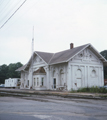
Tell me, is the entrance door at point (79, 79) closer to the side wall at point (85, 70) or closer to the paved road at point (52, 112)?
the side wall at point (85, 70)

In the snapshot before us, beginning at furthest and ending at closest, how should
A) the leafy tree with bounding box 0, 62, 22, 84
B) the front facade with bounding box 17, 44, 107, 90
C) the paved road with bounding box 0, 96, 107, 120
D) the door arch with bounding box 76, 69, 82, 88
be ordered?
the leafy tree with bounding box 0, 62, 22, 84, the door arch with bounding box 76, 69, 82, 88, the front facade with bounding box 17, 44, 107, 90, the paved road with bounding box 0, 96, 107, 120

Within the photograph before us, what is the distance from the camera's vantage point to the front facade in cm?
3131

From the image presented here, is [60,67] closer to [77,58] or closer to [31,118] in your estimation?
[77,58]

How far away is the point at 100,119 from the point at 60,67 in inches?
1060

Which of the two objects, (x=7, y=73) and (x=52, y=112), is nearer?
(x=52, y=112)

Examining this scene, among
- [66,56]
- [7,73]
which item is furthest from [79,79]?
[7,73]

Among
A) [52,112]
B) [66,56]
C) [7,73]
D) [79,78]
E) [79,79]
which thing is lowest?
[52,112]

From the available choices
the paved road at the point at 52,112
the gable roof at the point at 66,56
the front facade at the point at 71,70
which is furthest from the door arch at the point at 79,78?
the paved road at the point at 52,112

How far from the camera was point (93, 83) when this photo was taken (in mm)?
33500

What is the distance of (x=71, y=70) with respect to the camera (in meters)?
31.2

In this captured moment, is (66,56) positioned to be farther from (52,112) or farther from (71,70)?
(52,112)

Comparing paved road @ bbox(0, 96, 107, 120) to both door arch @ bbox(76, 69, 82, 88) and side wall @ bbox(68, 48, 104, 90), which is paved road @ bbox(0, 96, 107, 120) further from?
door arch @ bbox(76, 69, 82, 88)

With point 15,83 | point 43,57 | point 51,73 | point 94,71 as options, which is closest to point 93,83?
point 94,71

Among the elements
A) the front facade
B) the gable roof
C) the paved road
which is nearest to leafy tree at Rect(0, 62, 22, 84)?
the front facade
